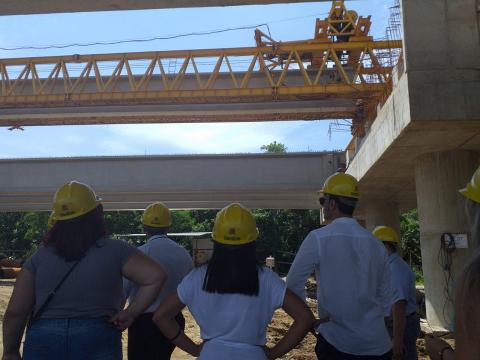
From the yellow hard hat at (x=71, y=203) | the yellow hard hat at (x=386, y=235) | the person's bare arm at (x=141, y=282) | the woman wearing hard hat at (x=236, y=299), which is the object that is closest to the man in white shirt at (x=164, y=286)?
the person's bare arm at (x=141, y=282)

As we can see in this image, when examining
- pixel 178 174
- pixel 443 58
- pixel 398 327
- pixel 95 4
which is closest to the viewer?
pixel 398 327

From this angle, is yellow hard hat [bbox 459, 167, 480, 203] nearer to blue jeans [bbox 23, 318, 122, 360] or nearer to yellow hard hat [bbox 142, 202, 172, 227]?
blue jeans [bbox 23, 318, 122, 360]

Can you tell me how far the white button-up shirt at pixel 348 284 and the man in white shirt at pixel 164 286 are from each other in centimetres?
135

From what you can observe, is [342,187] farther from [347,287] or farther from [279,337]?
[279,337]

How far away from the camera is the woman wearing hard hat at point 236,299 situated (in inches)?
95.7

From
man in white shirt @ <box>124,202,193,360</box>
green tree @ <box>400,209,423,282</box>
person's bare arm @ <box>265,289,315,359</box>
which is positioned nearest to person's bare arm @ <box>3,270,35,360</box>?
man in white shirt @ <box>124,202,193,360</box>

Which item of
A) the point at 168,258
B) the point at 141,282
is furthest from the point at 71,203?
the point at 168,258

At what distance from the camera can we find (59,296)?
2689 mm

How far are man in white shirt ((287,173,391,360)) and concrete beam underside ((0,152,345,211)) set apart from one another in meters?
15.9

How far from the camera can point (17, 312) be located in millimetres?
2707

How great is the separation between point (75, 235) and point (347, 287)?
63.3 inches

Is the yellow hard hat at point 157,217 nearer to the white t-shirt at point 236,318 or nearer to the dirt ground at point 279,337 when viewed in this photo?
the white t-shirt at point 236,318

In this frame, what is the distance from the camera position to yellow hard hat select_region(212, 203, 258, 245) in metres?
2.54

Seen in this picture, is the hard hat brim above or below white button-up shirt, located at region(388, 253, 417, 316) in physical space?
above
